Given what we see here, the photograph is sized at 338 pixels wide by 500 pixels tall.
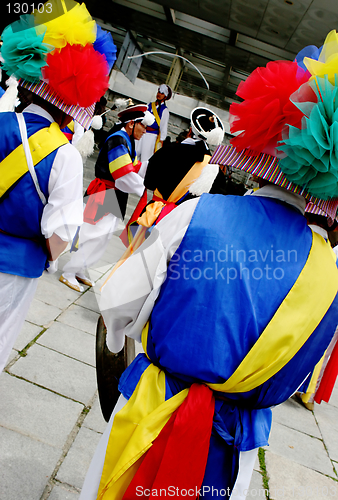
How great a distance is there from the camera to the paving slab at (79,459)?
77.0 inches

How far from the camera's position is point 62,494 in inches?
73.2

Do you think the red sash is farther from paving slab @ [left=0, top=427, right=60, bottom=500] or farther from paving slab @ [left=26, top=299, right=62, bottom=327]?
paving slab @ [left=26, top=299, right=62, bottom=327]

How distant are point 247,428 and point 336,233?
2.55 ft

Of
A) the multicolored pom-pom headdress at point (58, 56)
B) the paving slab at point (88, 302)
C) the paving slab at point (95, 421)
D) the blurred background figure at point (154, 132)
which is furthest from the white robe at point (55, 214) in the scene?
the blurred background figure at point (154, 132)

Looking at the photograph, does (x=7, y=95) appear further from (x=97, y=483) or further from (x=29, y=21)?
(x=97, y=483)

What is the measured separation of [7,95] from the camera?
419 cm

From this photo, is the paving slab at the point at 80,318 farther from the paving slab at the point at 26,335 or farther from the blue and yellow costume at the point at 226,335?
the blue and yellow costume at the point at 226,335

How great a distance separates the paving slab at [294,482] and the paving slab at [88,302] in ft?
6.96

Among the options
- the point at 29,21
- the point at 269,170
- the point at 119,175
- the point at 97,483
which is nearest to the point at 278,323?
the point at 269,170

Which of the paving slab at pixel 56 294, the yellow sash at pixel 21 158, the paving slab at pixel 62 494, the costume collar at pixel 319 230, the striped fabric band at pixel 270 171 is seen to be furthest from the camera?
A: the paving slab at pixel 56 294

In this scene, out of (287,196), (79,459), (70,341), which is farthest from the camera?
(70,341)

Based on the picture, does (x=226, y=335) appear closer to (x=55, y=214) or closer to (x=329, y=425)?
(x=55, y=214)

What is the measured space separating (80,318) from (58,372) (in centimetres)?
93

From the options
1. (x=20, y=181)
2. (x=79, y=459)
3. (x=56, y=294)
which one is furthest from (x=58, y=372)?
(x=20, y=181)
